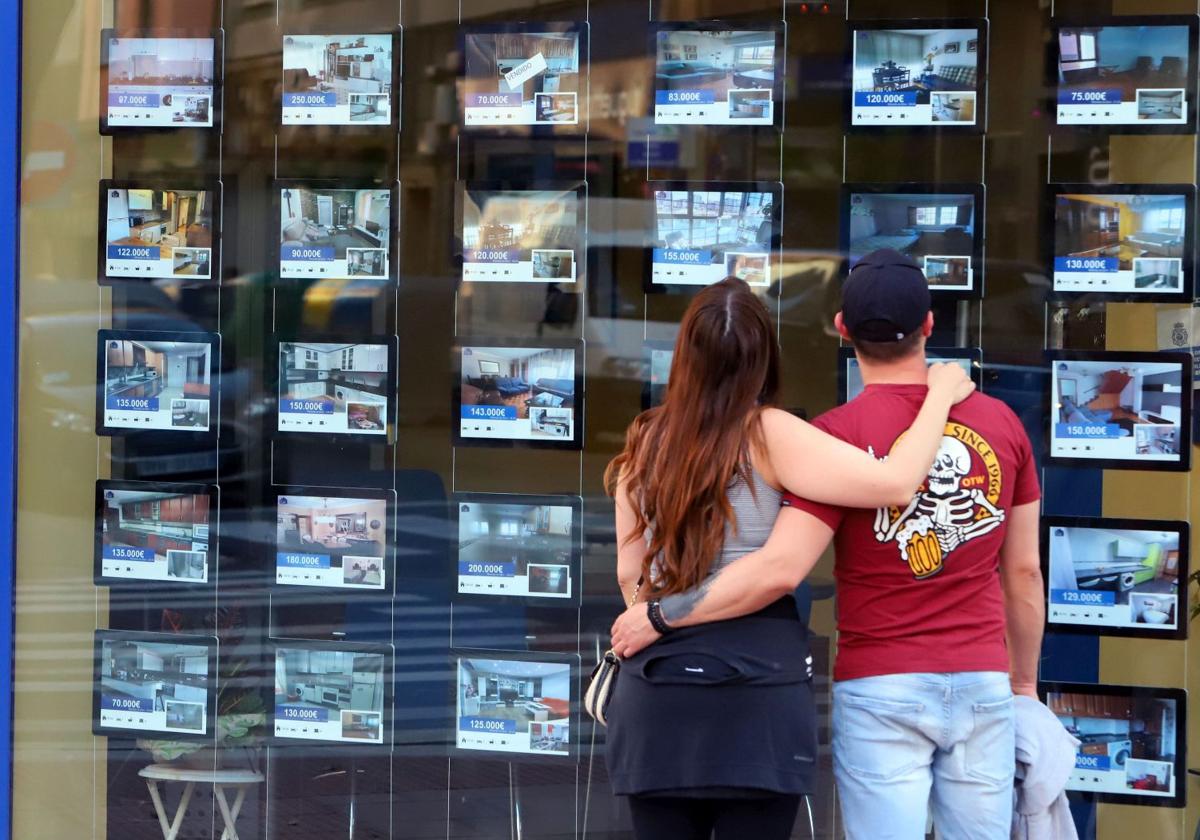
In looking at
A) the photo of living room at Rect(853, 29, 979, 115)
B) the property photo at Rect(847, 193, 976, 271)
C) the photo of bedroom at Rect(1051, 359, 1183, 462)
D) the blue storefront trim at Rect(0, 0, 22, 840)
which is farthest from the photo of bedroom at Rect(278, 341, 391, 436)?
the photo of bedroom at Rect(1051, 359, 1183, 462)

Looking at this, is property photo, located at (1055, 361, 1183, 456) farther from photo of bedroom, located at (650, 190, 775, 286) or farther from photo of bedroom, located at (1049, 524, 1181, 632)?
photo of bedroom, located at (650, 190, 775, 286)

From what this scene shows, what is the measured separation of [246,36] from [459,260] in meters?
0.99

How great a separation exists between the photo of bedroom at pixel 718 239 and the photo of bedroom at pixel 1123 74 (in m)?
0.90

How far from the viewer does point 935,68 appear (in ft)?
12.9

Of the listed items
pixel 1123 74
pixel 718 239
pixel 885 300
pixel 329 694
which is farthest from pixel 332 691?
pixel 1123 74

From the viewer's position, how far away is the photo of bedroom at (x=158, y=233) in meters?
4.32

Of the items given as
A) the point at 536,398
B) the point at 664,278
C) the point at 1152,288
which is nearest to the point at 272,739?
the point at 536,398

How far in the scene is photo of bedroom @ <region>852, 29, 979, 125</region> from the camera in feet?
12.9

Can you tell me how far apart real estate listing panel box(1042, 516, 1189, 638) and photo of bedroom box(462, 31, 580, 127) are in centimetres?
187

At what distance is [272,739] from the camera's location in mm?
4328

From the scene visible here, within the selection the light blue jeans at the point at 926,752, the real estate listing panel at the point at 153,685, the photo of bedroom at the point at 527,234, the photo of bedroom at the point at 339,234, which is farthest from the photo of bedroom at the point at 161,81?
the light blue jeans at the point at 926,752

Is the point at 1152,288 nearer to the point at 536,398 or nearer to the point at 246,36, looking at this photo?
the point at 536,398

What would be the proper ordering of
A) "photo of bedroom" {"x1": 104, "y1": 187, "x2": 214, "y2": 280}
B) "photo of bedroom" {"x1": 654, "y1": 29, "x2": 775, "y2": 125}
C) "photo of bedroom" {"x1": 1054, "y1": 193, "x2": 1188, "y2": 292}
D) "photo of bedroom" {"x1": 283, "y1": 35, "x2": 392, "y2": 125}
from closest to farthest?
1. "photo of bedroom" {"x1": 1054, "y1": 193, "x2": 1188, "y2": 292}
2. "photo of bedroom" {"x1": 654, "y1": 29, "x2": 775, "y2": 125}
3. "photo of bedroom" {"x1": 283, "y1": 35, "x2": 392, "y2": 125}
4. "photo of bedroom" {"x1": 104, "y1": 187, "x2": 214, "y2": 280}

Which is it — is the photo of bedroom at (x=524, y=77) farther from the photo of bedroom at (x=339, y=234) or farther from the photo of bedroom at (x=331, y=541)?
the photo of bedroom at (x=331, y=541)
